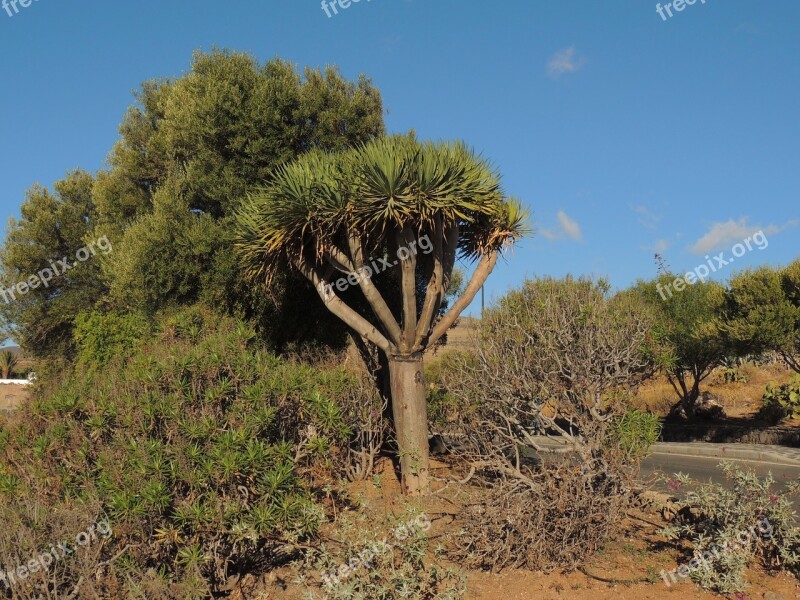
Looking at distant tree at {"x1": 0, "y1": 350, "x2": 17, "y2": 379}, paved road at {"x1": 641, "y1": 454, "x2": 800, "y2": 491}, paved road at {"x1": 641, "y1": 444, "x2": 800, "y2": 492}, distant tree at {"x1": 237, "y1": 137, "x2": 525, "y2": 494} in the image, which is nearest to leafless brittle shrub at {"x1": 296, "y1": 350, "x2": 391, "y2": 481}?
distant tree at {"x1": 237, "y1": 137, "x2": 525, "y2": 494}

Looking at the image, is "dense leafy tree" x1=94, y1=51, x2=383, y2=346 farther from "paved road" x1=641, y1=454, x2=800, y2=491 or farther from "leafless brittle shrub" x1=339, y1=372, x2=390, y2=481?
"paved road" x1=641, y1=454, x2=800, y2=491

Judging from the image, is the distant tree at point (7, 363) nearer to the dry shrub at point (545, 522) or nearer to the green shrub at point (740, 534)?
the dry shrub at point (545, 522)

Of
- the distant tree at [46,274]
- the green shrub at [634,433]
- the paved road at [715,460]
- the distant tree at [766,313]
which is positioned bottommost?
the paved road at [715,460]

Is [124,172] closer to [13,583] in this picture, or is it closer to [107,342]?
[107,342]

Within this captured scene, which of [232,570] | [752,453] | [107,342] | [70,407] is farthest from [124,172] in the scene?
[752,453]

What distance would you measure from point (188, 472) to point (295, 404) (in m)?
1.71

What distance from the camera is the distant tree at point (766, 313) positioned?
62.0 feet

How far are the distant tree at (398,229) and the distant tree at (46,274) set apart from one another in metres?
12.8

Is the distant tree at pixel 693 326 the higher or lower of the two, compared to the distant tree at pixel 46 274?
lower

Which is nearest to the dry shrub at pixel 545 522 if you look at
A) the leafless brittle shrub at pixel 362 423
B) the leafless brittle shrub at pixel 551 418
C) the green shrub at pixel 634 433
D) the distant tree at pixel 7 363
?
the leafless brittle shrub at pixel 551 418

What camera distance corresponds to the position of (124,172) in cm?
1786

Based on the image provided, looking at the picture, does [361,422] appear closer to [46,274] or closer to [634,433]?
[634,433]

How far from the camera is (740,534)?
669 centimetres

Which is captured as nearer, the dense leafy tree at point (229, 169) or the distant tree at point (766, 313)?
the dense leafy tree at point (229, 169)
